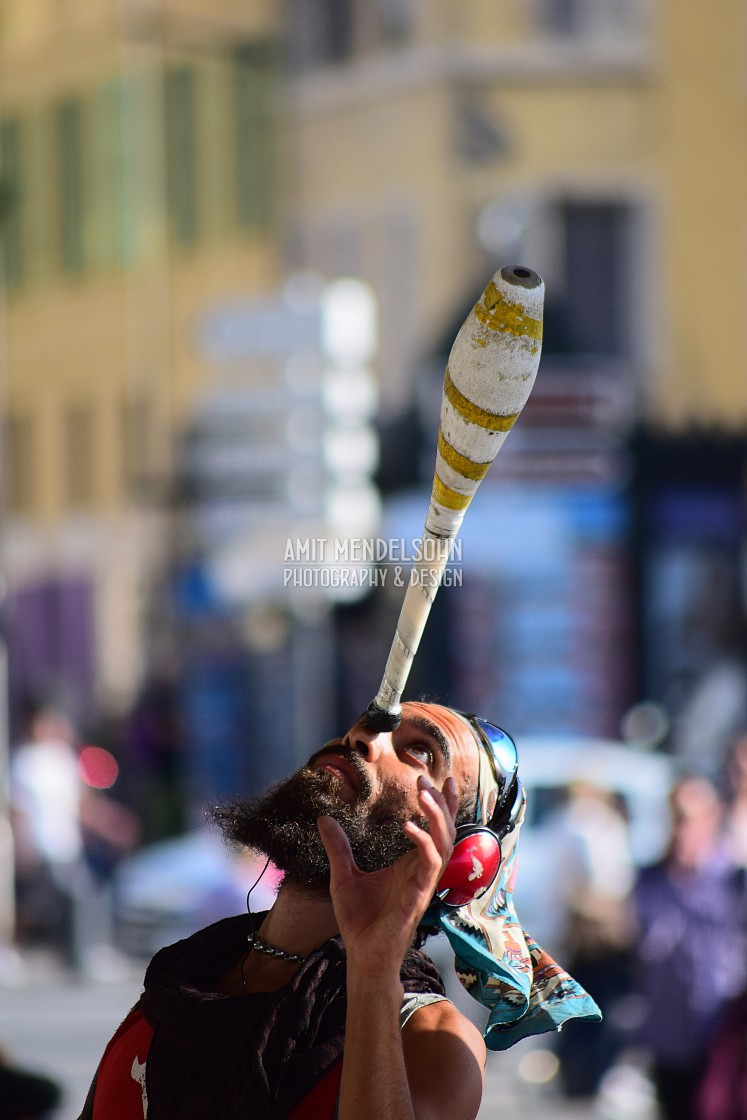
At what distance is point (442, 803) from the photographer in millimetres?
1979

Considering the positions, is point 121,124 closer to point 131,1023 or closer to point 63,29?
point 63,29

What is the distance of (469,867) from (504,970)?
132 mm

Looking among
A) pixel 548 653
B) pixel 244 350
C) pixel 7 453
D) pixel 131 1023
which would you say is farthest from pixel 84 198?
pixel 131 1023

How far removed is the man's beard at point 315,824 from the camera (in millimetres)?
2154

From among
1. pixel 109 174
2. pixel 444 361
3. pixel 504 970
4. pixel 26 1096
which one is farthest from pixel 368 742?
pixel 109 174

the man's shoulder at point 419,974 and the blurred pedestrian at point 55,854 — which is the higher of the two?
the man's shoulder at point 419,974

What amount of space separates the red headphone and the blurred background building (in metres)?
9.14

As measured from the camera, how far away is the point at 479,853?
7.11ft

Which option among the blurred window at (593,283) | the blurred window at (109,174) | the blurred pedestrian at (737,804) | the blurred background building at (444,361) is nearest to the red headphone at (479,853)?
the blurred pedestrian at (737,804)

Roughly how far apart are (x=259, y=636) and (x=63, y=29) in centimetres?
571

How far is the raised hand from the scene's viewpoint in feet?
6.27

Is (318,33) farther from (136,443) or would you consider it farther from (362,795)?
(362,795)

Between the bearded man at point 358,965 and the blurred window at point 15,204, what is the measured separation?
13.8 meters

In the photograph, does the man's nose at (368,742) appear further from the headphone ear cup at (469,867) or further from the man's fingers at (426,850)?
the man's fingers at (426,850)
